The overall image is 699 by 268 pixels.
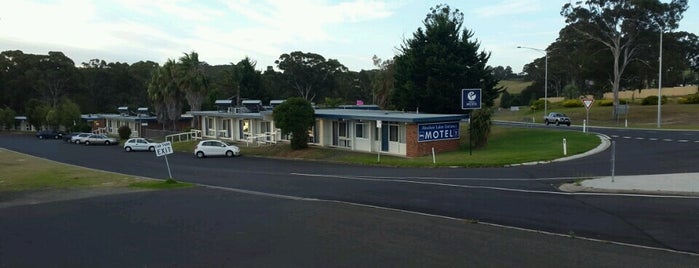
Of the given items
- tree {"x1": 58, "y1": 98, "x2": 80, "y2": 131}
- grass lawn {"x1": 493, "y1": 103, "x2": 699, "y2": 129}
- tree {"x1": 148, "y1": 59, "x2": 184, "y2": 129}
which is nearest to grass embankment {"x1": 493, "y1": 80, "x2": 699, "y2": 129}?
grass lawn {"x1": 493, "y1": 103, "x2": 699, "y2": 129}

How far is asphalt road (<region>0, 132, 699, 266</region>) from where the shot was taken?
10.8 m

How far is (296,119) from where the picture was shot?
125 feet

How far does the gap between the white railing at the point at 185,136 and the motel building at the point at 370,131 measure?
7.00 m

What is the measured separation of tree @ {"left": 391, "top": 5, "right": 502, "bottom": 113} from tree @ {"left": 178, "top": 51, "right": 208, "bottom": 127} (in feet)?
81.0

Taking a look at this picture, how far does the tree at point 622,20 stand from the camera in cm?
5935

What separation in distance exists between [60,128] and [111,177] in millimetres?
72421

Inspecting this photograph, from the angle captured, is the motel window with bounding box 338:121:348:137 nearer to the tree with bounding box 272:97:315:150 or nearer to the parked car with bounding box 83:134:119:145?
the tree with bounding box 272:97:315:150

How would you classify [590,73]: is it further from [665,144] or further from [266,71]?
[266,71]

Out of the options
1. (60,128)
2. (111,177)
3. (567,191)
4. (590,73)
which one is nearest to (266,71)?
(60,128)

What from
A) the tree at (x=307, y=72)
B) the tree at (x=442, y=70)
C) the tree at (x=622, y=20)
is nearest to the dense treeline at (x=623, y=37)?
the tree at (x=622, y=20)

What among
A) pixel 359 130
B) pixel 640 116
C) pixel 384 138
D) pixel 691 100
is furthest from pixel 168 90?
pixel 691 100

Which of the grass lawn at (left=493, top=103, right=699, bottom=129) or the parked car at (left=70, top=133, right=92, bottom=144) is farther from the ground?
the grass lawn at (left=493, top=103, right=699, bottom=129)

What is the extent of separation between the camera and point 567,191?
15.5 meters

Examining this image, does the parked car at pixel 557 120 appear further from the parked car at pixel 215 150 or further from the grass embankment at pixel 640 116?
the parked car at pixel 215 150
